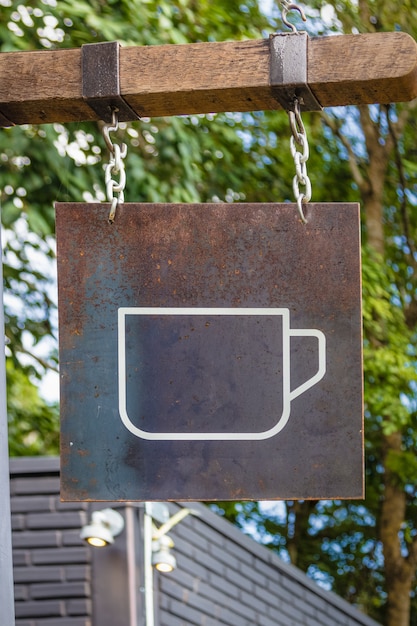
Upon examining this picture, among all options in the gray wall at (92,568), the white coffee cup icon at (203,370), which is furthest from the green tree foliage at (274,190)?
the white coffee cup icon at (203,370)

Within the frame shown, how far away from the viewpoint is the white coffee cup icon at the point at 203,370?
230cm

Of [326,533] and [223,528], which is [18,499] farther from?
[326,533]

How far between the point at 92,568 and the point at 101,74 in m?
3.17

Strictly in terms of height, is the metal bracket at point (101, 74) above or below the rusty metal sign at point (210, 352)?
above

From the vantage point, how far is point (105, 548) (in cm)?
502

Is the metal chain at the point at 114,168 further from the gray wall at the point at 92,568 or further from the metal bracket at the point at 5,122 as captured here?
the gray wall at the point at 92,568

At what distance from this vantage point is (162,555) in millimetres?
4984

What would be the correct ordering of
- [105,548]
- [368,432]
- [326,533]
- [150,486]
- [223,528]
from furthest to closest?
1. [326,533]
2. [368,432]
3. [223,528]
4. [105,548]
5. [150,486]

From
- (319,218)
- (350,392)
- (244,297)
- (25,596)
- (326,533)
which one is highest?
(319,218)

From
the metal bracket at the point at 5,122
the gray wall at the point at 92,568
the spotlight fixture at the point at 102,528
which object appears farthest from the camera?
the gray wall at the point at 92,568

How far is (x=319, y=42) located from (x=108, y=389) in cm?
90

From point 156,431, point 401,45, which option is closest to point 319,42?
point 401,45

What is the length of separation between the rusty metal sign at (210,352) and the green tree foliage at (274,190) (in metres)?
2.36

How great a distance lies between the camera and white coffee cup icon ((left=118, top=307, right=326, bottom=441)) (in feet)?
7.54
